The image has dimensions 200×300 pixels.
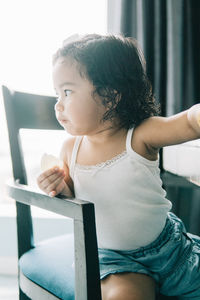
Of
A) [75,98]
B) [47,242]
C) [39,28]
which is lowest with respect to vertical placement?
[47,242]

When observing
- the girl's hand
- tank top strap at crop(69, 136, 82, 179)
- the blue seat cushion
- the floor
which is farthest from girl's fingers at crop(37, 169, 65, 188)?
the floor

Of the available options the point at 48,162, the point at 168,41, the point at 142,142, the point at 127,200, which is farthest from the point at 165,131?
the point at 168,41

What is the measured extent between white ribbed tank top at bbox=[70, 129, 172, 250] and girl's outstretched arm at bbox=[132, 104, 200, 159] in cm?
2

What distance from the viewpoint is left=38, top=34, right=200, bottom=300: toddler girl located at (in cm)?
72

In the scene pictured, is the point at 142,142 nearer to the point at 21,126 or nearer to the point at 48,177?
the point at 48,177

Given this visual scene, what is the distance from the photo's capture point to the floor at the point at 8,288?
1.42 m

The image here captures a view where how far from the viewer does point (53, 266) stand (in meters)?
0.76

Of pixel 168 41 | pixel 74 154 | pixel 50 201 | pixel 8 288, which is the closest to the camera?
pixel 50 201

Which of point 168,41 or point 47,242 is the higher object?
point 168,41

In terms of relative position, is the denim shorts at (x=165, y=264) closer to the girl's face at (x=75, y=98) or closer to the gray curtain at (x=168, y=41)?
the girl's face at (x=75, y=98)

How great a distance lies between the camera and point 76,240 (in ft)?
1.83

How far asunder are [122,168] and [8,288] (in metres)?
1.10

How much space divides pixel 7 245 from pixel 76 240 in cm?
134

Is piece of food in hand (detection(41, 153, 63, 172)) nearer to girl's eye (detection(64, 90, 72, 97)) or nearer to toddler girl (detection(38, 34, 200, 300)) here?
toddler girl (detection(38, 34, 200, 300))
